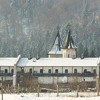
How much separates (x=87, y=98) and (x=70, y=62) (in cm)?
3304

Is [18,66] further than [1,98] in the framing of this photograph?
Yes

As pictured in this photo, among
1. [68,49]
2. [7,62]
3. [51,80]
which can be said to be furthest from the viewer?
[68,49]

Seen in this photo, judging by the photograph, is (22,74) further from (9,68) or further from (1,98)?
(1,98)

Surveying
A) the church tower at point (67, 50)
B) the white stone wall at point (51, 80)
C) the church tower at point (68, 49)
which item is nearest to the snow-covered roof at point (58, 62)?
the white stone wall at point (51, 80)

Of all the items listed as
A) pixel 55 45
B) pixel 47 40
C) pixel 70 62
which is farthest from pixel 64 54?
pixel 47 40

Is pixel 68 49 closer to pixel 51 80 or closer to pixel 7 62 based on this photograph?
pixel 7 62

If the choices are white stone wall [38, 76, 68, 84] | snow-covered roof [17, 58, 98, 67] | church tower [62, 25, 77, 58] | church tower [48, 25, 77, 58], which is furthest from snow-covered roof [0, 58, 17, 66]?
church tower [62, 25, 77, 58]

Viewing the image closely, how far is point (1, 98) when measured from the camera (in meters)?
49.8

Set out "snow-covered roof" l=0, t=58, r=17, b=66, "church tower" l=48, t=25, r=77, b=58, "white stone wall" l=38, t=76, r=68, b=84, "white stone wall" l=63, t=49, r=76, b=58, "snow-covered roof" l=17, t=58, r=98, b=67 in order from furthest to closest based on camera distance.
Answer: "church tower" l=48, t=25, r=77, b=58 → "white stone wall" l=63, t=49, r=76, b=58 → "snow-covered roof" l=0, t=58, r=17, b=66 → "snow-covered roof" l=17, t=58, r=98, b=67 → "white stone wall" l=38, t=76, r=68, b=84

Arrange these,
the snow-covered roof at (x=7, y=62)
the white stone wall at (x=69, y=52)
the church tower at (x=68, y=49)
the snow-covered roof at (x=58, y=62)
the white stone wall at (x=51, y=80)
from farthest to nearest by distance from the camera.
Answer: the church tower at (x=68, y=49) < the white stone wall at (x=69, y=52) < the snow-covered roof at (x=7, y=62) < the snow-covered roof at (x=58, y=62) < the white stone wall at (x=51, y=80)

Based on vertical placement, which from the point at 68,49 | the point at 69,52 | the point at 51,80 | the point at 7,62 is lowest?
the point at 51,80

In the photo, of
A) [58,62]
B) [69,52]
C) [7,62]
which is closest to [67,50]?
[69,52]

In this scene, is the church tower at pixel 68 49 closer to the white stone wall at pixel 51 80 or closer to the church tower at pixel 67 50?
the church tower at pixel 67 50

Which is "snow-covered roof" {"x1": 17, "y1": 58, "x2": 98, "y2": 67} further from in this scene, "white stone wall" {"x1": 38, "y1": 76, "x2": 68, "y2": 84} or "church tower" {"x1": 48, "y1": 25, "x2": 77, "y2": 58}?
"church tower" {"x1": 48, "y1": 25, "x2": 77, "y2": 58}
